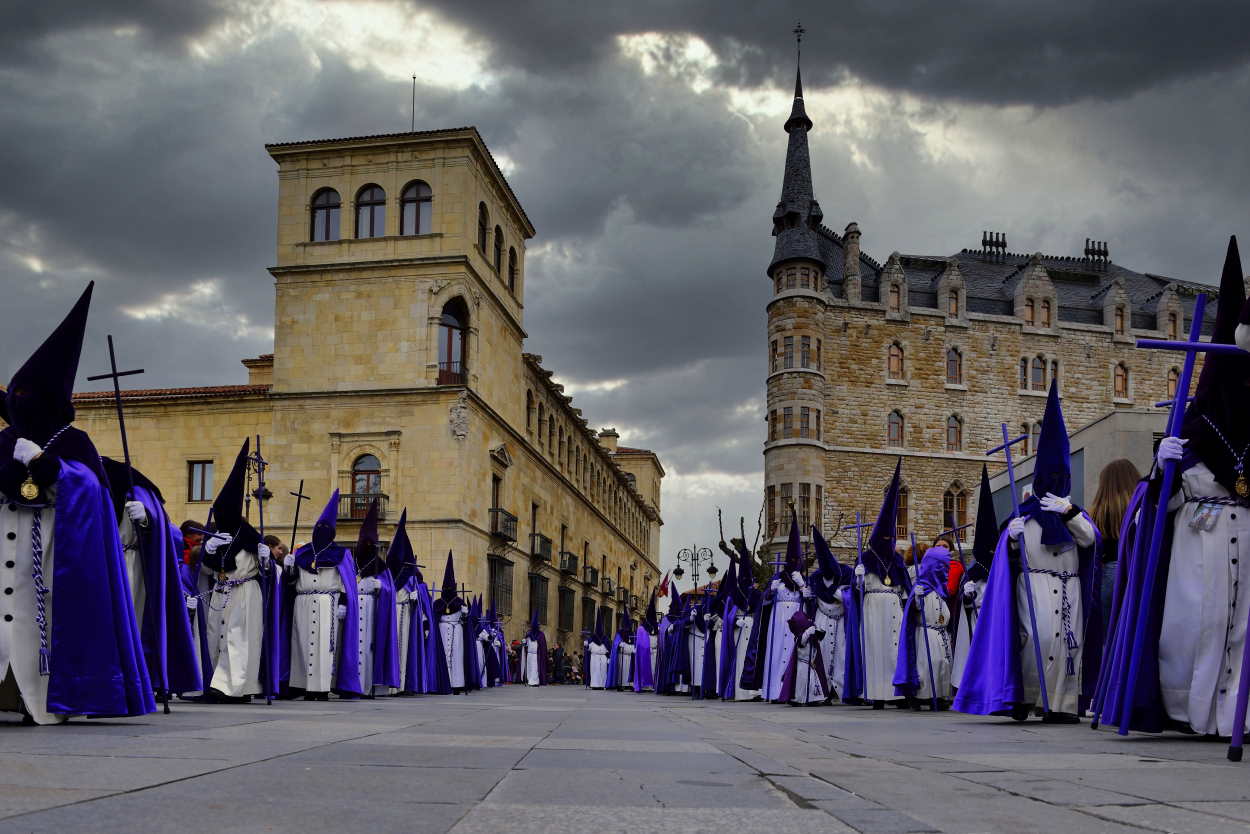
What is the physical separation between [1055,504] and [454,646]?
61.4 ft

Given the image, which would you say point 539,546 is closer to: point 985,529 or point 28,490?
point 985,529

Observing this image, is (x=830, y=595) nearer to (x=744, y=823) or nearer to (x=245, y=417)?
(x=744, y=823)

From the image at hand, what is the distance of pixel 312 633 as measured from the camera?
49.1ft

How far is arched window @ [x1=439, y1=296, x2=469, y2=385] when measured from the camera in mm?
40156

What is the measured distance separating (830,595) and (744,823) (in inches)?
506

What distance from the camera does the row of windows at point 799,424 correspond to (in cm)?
5572

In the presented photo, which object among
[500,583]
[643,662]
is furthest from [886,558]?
[500,583]

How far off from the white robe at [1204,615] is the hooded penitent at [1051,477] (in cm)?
265

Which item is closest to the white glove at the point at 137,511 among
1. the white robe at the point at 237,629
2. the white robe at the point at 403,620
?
the white robe at the point at 237,629

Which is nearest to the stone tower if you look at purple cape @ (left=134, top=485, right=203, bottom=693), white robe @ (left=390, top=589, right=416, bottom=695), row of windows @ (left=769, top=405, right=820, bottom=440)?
row of windows @ (left=769, top=405, right=820, bottom=440)

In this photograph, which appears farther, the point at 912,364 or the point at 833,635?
the point at 912,364

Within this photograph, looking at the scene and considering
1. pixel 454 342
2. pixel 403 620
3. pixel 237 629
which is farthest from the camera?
pixel 454 342

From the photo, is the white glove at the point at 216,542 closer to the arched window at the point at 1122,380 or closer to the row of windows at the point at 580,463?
the row of windows at the point at 580,463

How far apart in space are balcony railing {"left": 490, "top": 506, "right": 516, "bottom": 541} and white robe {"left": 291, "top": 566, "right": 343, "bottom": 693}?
26364 millimetres
